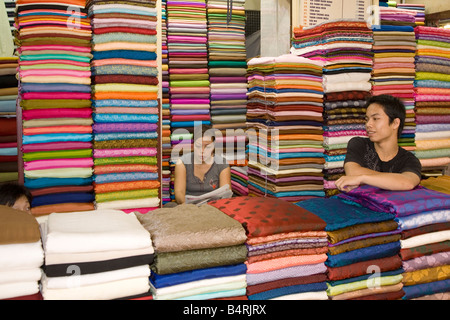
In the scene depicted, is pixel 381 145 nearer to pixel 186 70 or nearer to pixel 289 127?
pixel 289 127

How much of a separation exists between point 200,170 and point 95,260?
7.32 feet

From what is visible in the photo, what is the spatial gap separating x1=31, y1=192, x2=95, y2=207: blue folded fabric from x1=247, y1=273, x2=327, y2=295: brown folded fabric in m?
1.74

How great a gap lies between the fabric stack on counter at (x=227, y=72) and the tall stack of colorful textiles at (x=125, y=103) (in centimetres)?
221

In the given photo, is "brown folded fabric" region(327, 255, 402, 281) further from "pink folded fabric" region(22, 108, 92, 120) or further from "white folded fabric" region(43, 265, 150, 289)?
"pink folded fabric" region(22, 108, 92, 120)

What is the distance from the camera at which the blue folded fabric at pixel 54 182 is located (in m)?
2.70

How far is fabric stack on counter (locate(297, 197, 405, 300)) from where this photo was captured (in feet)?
5.23

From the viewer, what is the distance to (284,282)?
150 centimetres

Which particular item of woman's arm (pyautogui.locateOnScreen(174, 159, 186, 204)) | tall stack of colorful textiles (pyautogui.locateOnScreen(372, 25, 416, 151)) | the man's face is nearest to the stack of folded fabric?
the man's face

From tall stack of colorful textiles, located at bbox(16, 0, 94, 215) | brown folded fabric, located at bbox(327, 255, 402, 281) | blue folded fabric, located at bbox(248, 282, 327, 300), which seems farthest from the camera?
tall stack of colorful textiles, located at bbox(16, 0, 94, 215)

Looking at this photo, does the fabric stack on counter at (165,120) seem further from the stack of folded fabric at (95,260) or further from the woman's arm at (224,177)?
the stack of folded fabric at (95,260)

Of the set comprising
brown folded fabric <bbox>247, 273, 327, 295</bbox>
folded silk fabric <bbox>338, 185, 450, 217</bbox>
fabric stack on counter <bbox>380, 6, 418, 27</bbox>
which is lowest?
brown folded fabric <bbox>247, 273, 327, 295</bbox>

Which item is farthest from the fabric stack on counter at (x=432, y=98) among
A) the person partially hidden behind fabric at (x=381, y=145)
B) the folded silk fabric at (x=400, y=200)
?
the folded silk fabric at (x=400, y=200)

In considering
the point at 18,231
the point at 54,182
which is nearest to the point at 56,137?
the point at 54,182
